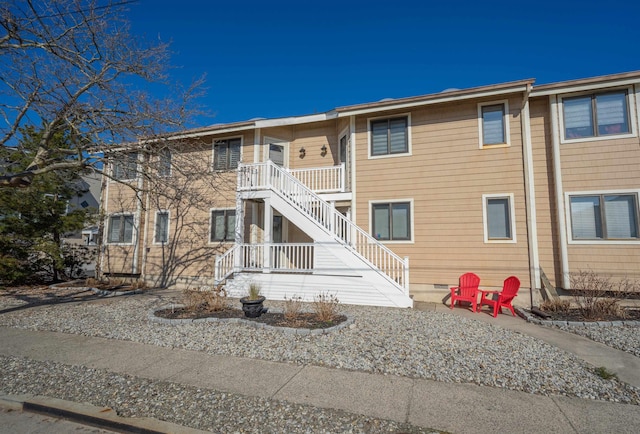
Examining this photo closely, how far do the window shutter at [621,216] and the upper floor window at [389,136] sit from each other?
217 inches

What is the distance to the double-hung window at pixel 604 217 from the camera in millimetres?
8461

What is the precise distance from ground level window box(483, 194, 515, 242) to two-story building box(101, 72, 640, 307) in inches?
1.1

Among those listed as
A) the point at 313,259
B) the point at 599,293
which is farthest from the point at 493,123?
the point at 313,259

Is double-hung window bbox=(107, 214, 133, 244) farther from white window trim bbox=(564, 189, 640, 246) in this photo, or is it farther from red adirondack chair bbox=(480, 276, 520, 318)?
white window trim bbox=(564, 189, 640, 246)

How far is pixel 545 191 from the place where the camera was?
927cm

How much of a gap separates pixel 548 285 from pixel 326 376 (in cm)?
745

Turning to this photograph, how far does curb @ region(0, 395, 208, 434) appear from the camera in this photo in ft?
9.98

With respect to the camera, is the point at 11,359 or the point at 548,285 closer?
the point at 11,359

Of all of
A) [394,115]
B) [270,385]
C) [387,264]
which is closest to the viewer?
[270,385]

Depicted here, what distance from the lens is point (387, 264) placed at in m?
9.57

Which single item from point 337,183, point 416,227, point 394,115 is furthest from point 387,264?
point 394,115

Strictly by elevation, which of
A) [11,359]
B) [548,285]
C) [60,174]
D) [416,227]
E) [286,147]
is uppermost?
[286,147]

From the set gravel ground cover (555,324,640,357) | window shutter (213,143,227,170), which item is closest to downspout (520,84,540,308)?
gravel ground cover (555,324,640,357)

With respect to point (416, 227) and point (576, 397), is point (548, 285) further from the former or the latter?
point (576, 397)
